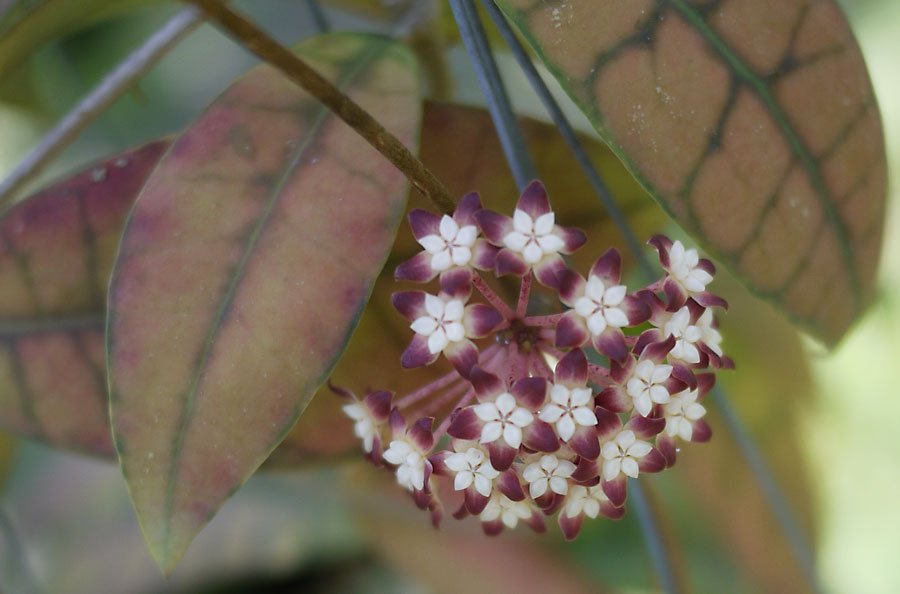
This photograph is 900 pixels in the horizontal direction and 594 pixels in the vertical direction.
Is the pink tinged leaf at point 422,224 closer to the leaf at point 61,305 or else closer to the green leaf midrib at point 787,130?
the green leaf midrib at point 787,130

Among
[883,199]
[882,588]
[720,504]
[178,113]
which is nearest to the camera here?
[883,199]

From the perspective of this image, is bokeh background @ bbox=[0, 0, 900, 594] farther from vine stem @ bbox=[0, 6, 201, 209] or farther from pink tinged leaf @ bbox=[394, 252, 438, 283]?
pink tinged leaf @ bbox=[394, 252, 438, 283]

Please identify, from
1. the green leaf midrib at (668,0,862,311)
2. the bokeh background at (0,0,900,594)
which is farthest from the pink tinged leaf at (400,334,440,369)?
the bokeh background at (0,0,900,594)

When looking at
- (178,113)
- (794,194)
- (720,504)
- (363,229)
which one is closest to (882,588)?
(720,504)

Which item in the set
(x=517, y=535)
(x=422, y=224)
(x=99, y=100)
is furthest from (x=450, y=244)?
(x=517, y=535)

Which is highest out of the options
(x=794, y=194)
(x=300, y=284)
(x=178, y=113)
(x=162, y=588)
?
(x=178, y=113)

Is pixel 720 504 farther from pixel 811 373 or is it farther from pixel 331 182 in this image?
pixel 331 182
